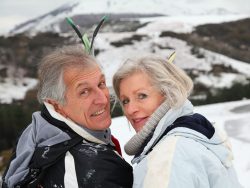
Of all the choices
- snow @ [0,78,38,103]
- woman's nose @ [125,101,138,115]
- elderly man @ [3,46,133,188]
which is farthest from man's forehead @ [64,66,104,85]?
→ snow @ [0,78,38,103]

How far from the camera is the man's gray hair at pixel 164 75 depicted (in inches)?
77.5

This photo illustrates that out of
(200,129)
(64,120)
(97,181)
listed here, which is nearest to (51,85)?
(64,120)

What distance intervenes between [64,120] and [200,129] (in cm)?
64

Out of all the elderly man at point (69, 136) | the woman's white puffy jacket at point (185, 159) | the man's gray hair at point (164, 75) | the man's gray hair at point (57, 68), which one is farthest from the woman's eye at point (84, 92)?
the woman's white puffy jacket at point (185, 159)

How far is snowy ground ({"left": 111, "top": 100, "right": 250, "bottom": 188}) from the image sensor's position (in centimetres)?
589

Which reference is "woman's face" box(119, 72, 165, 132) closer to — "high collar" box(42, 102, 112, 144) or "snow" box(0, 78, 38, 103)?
"high collar" box(42, 102, 112, 144)

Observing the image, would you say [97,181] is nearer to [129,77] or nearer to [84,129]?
[84,129]

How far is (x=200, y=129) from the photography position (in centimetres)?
181

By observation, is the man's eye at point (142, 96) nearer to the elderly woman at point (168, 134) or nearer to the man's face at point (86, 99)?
the elderly woman at point (168, 134)

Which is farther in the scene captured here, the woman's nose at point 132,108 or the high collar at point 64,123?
the woman's nose at point 132,108

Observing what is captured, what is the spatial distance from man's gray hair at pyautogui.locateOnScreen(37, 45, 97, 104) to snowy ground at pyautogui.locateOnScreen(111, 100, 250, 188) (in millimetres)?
3748

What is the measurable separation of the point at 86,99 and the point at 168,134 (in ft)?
→ 1.74

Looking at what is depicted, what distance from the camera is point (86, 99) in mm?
2100

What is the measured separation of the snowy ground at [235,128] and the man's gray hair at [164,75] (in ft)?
11.6
